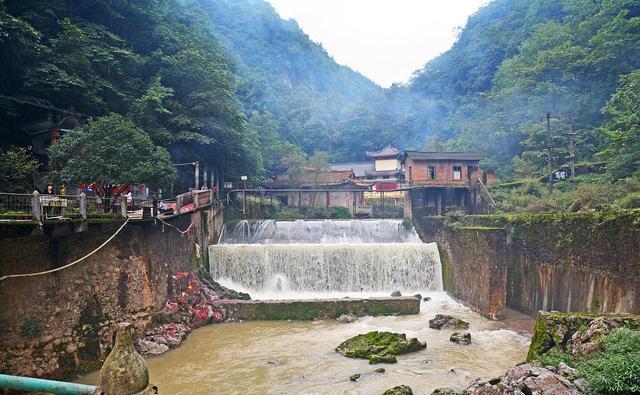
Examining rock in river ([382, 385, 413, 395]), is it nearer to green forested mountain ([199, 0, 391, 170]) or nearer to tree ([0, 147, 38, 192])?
tree ([0, 147, 38, 192])

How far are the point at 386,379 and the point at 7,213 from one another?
921cm

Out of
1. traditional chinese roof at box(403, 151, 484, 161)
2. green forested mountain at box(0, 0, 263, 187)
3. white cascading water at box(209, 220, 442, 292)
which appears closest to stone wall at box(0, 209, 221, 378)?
green forested mountain at box(0, 0, 263, 187)

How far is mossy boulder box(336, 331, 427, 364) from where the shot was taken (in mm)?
11836

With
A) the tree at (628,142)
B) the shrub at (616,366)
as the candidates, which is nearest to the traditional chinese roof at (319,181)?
the tree at (628,142)

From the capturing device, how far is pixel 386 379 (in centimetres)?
1045

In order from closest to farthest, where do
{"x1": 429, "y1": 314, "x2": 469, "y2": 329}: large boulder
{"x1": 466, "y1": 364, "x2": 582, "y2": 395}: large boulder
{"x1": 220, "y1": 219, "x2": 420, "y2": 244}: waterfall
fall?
{"x1": 466, "y1": 364, "x2": 582, "y2": 395}: large boulder < {"x1": 429, "y1": 314, "x2": 469, "y2": 329}: large boulder < {"x1": 220, "y1": 219, "x2": 420, "y2": 244}: waterfall

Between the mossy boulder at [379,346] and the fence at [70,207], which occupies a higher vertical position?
the fence at [70,207]

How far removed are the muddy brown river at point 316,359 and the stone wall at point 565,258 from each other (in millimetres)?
1403

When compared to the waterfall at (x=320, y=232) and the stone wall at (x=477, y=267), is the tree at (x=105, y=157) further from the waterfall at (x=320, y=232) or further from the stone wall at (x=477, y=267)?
the stone wall at (x=477, y=267)

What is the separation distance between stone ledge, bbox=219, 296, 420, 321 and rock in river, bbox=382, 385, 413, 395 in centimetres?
705

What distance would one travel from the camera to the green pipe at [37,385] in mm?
2422

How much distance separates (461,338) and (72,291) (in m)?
10.8

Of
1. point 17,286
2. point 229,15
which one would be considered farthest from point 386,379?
point 229,15

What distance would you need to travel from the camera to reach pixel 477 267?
17031 millimetres
